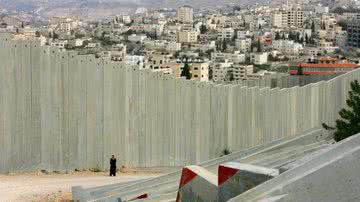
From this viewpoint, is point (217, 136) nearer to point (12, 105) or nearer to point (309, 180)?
point (12, 105)

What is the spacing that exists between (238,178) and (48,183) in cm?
783

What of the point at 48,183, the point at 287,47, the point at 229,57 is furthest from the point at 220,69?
the point at 48,183

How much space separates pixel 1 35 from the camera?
52.9ft

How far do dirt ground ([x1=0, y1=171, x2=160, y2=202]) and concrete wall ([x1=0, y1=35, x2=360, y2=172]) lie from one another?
0.53 metres

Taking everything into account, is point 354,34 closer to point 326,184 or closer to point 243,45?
point 243,45

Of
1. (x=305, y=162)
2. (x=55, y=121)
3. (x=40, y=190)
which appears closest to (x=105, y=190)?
(x=40, y=190)

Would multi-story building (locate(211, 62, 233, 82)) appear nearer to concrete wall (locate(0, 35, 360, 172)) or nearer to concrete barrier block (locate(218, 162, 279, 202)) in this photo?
concrete wall (locate(0, 35, 360, 172))

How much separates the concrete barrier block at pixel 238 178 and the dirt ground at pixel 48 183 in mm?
5785

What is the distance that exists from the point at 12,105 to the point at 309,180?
1081cm

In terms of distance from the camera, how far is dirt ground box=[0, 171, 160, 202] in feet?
43.9

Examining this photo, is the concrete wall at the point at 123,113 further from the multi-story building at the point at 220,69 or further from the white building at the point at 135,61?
the multi-story building at the point at 220,69

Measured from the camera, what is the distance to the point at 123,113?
1691 centimetres

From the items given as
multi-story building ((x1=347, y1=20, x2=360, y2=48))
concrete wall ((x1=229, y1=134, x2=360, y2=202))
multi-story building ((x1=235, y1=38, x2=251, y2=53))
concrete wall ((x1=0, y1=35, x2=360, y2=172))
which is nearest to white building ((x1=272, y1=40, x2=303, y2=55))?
multi-story building ((x1=235, y1=38, x2=251, y2=53))

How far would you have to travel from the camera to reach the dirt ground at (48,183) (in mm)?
13383
